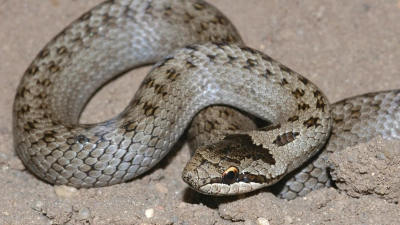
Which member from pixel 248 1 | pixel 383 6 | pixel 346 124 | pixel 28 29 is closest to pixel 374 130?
pixel 346 124

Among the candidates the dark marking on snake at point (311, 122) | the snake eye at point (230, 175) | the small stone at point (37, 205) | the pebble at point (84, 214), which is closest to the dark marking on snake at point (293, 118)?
the dark marking on snake at point (311, 122)

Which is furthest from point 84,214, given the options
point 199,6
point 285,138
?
point 199,6

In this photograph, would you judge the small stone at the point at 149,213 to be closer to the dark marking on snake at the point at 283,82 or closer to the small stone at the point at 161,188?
the small stone at the point at 161,188

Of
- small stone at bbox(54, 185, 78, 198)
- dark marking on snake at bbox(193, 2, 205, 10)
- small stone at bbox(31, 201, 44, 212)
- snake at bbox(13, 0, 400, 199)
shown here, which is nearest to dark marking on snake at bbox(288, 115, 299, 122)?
snake at bbox(13, 0, 400, 199)

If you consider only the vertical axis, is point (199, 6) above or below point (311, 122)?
above

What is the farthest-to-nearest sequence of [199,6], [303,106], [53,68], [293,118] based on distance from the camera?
[199,6] → [53,68] → [303,106] → [293,118]

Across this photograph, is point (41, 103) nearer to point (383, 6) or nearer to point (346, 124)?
point (346, 124)

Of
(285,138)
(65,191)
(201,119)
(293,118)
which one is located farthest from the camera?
(201,119)

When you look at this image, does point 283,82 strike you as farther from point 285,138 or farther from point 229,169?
point 229,169
